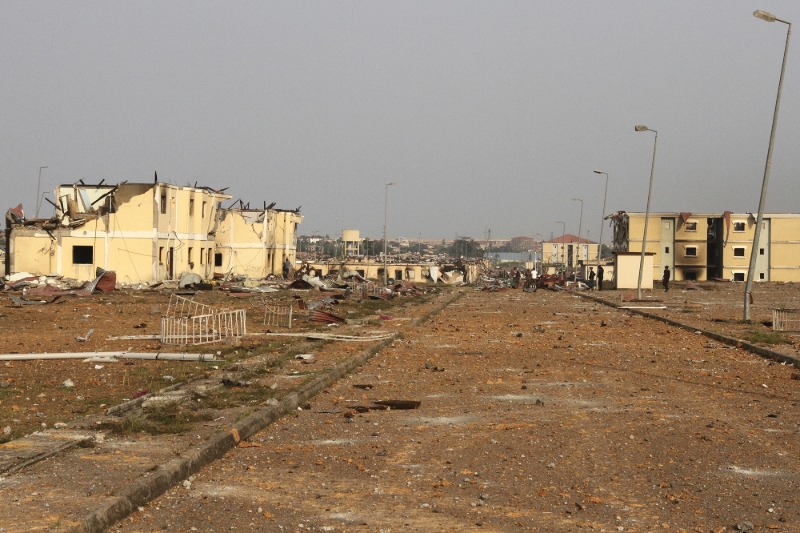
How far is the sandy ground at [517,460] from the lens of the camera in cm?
665

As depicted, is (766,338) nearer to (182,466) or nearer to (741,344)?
(741,344)

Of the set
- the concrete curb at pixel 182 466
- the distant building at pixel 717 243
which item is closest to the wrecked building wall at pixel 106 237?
the distant building at pixel 717 243

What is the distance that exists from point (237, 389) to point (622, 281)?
181 feet

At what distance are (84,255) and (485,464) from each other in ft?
188

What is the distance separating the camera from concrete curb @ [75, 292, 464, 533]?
623 cm

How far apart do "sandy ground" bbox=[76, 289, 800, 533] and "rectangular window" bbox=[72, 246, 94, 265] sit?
48.8 m

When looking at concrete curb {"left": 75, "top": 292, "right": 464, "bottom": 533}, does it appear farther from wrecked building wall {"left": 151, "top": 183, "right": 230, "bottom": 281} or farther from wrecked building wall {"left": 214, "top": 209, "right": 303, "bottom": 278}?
wrecked building wall {"left": 214, "top": 209, "right": 303, "bottom": 278}

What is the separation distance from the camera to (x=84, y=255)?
61469 mm

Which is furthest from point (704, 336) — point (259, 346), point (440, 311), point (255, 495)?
point (255, 495)

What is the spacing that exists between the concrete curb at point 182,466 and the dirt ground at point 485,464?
0.10 meters

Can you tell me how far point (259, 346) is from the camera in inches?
784

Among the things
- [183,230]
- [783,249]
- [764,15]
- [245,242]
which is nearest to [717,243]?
[783,249]

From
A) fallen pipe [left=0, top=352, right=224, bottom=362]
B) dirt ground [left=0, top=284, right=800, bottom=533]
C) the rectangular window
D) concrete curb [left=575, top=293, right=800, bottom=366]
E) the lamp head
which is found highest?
the lamp head

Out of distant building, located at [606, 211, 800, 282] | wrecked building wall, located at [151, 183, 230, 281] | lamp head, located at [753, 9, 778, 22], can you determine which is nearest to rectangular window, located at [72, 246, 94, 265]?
wrecked building wall, located at [151, 183, 230, 281]
